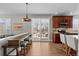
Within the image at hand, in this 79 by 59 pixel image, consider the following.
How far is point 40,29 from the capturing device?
1295 cm

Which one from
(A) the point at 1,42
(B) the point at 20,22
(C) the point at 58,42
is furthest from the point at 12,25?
(A) the point at 1,42

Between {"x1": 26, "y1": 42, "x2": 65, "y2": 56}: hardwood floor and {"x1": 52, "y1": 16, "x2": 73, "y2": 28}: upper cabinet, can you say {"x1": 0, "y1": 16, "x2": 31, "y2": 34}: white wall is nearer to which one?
{"x1": 52, "y1": 16, "x2": 73, "y2": 28}: upper cabinet

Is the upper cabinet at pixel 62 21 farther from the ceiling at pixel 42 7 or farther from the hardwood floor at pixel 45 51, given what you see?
the hardwood floor at pixel 45 51

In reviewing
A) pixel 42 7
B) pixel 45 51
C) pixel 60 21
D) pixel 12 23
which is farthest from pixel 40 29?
pixel 45 51

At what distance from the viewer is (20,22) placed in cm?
1310

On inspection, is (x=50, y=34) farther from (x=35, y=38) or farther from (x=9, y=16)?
(x=9, y=16)

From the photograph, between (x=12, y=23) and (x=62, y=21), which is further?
(x=12, y=23)

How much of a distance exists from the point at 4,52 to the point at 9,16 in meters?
8.97

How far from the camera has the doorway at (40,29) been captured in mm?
12789

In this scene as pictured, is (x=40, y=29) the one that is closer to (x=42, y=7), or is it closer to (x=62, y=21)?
(x=62, y=21)

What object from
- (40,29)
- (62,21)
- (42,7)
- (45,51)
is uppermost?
(42,7)

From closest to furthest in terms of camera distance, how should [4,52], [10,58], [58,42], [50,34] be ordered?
1. [10,58]
2. [4,52]
3. [58,42]
4. [50,34]

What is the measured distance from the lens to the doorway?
12.8 metres

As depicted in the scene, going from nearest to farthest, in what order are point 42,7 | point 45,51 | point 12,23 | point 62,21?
point 45,51 < point 42,7 < point 62,21 < point 12,23
